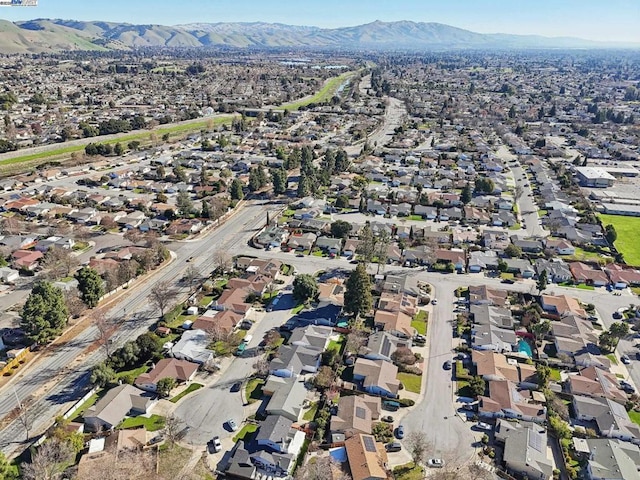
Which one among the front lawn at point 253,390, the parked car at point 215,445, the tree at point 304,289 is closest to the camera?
the parked car at point 215,445

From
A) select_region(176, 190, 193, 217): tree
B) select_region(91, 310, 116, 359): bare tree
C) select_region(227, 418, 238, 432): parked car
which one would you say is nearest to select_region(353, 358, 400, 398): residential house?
select_region(227, 418, 238, 432): parked car

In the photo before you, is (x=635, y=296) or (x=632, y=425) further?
(x=635, y=296)

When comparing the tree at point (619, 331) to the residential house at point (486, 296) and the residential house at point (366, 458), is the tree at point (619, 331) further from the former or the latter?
the residential house at point (366, 458)

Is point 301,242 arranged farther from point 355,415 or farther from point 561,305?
point 561,305

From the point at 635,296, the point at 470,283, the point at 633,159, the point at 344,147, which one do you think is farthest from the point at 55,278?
the point at 633,159

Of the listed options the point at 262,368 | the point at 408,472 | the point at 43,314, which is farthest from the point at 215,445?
the point at 43,314

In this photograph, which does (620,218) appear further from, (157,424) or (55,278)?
(55,278)

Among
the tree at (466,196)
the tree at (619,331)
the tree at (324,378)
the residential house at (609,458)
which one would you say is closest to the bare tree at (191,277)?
the tree at (324,378)
